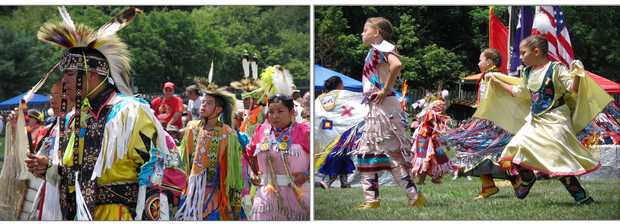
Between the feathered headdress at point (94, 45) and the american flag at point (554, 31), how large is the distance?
11.2 ft

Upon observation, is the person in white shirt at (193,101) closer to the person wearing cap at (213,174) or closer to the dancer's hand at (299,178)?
the person wearing cap at (213,174)

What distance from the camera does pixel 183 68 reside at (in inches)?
1128

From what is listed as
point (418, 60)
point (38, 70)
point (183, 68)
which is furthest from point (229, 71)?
point (418, 60)

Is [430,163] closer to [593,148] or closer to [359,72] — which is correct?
[593,148]

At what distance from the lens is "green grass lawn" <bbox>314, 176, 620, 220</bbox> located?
6.30 m

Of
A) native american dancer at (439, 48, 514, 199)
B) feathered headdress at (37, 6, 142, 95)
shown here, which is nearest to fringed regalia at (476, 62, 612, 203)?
native american dancer at (439, 48, 514, 199)

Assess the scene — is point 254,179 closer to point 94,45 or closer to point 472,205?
point 472,205

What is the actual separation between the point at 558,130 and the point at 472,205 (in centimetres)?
80

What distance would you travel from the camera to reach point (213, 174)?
675cm

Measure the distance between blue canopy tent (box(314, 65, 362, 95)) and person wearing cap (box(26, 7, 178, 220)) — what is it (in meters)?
1.78

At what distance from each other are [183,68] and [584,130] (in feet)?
72.5

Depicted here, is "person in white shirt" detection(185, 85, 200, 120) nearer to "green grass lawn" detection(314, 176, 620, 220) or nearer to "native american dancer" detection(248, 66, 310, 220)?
"green grass lawn" detection(314, 176, 620, 220)

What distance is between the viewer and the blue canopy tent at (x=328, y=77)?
704 centimetres

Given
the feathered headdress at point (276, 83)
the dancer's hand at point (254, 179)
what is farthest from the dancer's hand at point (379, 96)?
the dancer's hand at point (254, 179)
